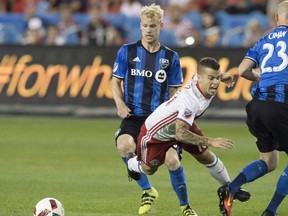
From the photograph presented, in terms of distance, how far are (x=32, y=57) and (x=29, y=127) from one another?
8.53 feet

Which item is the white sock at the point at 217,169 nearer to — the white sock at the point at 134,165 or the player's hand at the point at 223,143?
the white sock at the point at 134,165

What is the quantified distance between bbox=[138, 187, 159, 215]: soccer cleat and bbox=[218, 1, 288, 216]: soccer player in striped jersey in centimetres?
90

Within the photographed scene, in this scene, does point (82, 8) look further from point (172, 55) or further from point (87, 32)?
point (172, 55)

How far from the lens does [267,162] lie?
970 centimetres

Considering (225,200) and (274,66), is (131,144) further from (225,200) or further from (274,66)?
(274,66)

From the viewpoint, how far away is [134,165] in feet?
32.9

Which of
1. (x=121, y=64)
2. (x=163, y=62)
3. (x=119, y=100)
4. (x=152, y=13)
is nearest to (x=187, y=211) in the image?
(x=119, y=100)

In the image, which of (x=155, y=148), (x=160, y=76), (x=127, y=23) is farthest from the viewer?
(x=127, y=23)

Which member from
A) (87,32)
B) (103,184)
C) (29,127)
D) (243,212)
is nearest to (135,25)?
(87,32)

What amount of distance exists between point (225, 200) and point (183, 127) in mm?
1018

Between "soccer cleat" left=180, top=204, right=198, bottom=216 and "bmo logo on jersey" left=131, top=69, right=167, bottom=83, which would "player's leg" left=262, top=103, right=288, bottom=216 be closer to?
"soccer cleat" left=180, top=204, right=198, bottom=216

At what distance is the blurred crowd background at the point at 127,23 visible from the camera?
22.2 metres

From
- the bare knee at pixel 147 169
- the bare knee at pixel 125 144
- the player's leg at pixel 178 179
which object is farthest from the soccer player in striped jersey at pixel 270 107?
the bare knee at pixel 125 144

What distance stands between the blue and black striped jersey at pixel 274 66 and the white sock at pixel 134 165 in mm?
1454
